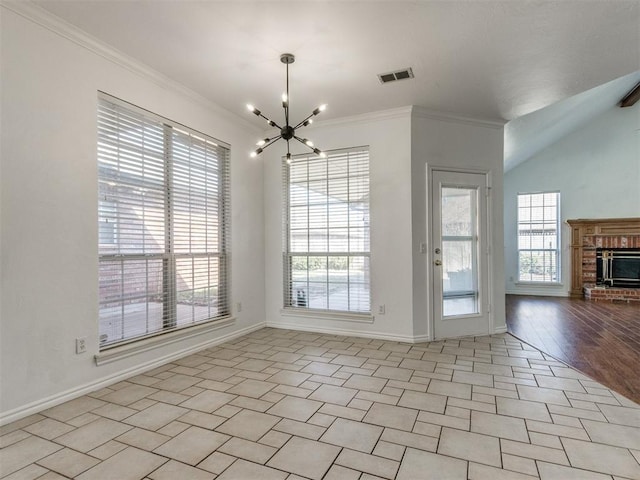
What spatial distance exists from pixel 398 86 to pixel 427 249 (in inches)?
73.0

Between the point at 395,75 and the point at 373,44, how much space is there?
599mm

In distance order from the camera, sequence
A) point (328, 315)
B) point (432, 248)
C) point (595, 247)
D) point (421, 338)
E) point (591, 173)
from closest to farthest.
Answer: point (421, 338), point (432, 248), point (328, 315), point (595, 247), point (591, 173)

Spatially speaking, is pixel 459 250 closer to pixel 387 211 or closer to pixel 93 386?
pixel 387 211

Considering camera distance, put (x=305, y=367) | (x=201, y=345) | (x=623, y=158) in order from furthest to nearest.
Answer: (x=623, y=158) < (x=201, y=345) < (x=305, y=367)

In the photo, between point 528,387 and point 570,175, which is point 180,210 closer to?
point 528,387

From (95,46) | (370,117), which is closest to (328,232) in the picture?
(370,117)

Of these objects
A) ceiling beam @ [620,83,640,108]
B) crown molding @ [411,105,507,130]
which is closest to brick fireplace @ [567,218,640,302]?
ceiling beam @ [620,83,640,108]

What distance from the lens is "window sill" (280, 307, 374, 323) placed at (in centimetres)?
431

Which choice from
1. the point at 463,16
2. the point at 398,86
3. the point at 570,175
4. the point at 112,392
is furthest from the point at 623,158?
the point at 112,392

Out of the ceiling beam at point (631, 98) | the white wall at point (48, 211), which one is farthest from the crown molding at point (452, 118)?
the ceiling beam at point (631, 98)

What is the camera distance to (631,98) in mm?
6848

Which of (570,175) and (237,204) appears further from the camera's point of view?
(570,175)

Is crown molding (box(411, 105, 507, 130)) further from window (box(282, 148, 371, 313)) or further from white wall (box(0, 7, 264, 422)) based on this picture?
white wall (box(0, 7, 264, 422))

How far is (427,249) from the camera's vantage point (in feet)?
13.7
